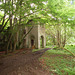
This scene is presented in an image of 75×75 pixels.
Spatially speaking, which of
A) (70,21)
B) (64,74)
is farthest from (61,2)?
(64,74)

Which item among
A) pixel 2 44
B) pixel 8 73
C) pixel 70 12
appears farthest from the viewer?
pixel 2 44

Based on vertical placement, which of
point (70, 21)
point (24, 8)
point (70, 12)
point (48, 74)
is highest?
point (24, 8)

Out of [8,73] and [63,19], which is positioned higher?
[63,19]

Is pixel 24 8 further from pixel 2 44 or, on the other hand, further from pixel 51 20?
pixel 2 44

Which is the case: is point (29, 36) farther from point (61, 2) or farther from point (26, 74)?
point (26, 74)

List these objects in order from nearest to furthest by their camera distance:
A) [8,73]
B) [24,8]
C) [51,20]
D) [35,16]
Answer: [8,73] < [24,8] < [51,20] < [35,16]

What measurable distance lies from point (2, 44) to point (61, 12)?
13061 mm

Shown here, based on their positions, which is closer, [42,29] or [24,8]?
[24,8]

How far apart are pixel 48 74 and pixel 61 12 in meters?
5.20

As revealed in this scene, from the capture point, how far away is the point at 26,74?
13.8 ft

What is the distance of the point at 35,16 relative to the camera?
8.84m

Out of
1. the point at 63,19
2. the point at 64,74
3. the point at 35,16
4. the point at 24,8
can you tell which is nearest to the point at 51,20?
the point at 63,19

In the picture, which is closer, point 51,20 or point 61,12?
point 61,12

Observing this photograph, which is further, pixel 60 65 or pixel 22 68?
pixel 60 65
